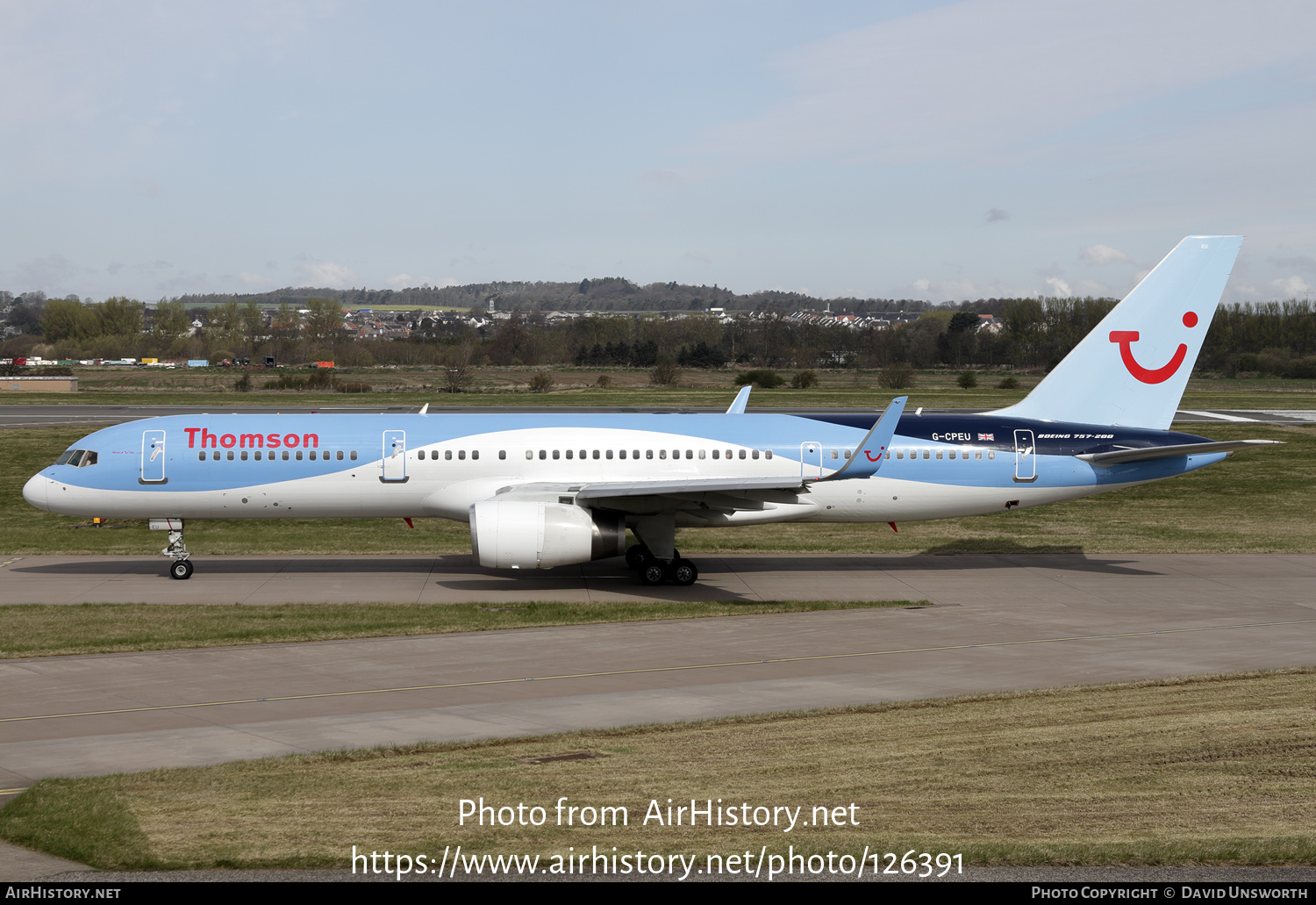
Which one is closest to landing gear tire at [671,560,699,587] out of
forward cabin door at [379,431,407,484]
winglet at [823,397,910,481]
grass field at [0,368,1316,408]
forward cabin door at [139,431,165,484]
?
winglet at [823,397,910,481]

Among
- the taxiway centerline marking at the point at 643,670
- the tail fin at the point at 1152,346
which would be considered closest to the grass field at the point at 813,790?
the taxiway centerline marking at the point at 643,670

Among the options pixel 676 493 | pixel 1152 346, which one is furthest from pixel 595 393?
pixel 676 493

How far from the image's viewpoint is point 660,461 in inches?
1073

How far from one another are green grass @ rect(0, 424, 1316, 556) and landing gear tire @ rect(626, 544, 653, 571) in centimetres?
415

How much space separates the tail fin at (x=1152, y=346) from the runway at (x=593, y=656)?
4323 mm

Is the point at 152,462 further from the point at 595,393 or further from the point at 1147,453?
the point at 595,393

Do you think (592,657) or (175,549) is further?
(175,549)

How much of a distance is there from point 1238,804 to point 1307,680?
7358 mm

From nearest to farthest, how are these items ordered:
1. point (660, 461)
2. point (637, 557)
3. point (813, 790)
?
point (813, 790) < point (637, 557) < point (660, 461)

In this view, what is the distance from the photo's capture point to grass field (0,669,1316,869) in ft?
31.9

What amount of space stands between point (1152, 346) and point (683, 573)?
551 inches

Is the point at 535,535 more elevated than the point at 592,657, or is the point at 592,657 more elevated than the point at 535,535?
the point at 535,535

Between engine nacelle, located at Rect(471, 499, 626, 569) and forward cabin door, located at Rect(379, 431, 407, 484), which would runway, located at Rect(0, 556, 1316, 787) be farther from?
forward cabin door, located at Rect(379, 431, 407, 484)

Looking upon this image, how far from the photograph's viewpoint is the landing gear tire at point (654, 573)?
2631 centimetres
